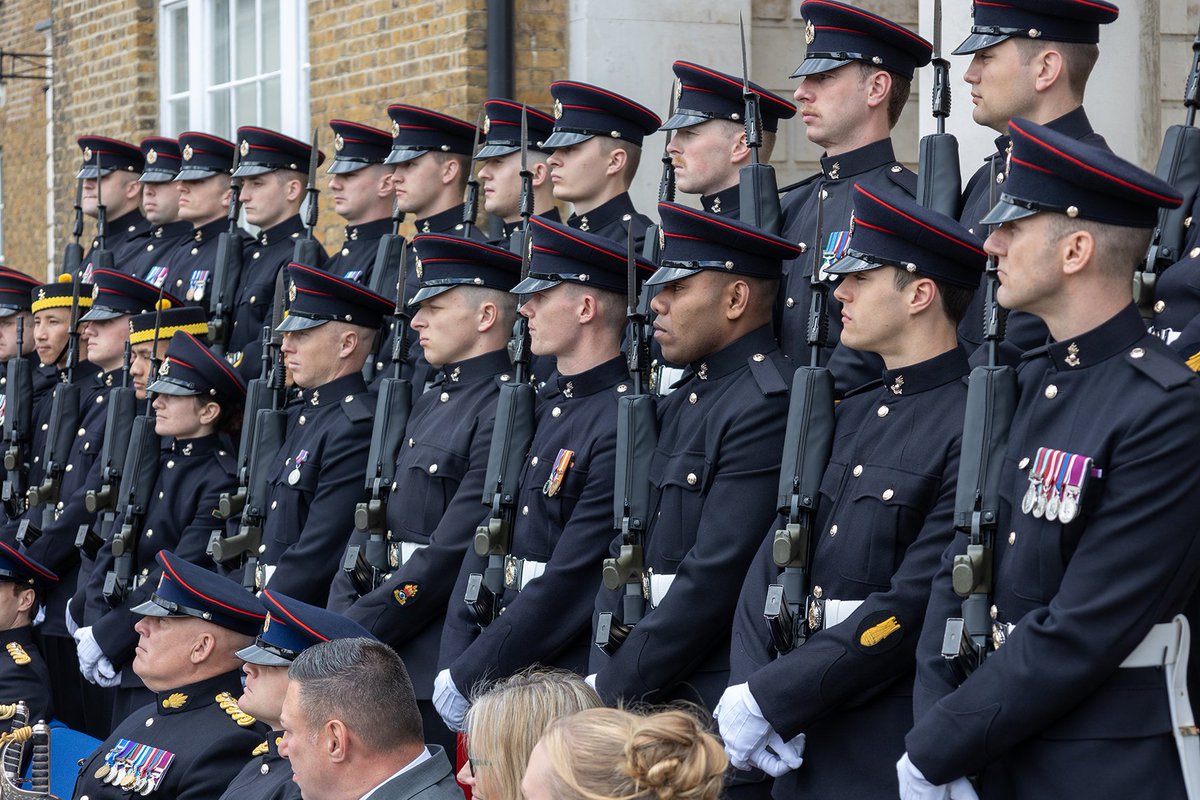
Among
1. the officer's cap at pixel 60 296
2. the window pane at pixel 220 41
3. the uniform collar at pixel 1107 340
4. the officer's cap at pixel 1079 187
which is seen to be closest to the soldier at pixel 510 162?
the officer's cap at pixel 60 296

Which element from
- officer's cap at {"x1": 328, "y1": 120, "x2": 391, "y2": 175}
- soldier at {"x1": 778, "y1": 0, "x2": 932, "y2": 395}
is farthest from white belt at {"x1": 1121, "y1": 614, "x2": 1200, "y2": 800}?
officer's cap at {"x1": 328, "y1": 120, "x2": 391, "y2": 175}

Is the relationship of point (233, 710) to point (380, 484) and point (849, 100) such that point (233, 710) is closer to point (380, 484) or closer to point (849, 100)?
point (380, 484)

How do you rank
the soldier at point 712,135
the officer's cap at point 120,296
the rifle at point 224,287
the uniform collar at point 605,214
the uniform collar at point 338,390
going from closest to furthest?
the soldier at point 712,135 → the uniform collar at point 605,214 → the uniform collar at point 338,390 → the rifle at point 224,287 → the officer's cap at point 120,296

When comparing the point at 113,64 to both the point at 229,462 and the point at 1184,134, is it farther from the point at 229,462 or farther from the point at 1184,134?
the point at 1184,134

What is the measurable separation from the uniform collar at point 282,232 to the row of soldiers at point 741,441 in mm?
197

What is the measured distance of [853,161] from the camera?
490 centimetres

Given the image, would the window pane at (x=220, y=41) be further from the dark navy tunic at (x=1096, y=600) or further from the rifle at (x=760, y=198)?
the dark navy tunic at (x=1096, y=600)

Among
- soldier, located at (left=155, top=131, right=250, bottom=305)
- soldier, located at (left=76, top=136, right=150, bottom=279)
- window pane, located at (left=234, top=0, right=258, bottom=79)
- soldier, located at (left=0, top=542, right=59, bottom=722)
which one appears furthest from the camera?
window pane, located at (left=234, top=0, right=258, bottom=79)

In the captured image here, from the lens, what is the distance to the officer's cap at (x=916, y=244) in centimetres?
397

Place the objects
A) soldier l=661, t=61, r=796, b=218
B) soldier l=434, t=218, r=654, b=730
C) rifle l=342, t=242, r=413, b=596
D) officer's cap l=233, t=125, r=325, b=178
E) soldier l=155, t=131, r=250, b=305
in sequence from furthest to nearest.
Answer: soldier l=155, t=131, r=250, b=305 < officer's cap l=233, t=125, r=325, b=178 < rifle l=342, t=242, r=413, b=596 < soldier l=661, t=61, r=796, b=218 < soldier l=434, t=218, r=654, b=730

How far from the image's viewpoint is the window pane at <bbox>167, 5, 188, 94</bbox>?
37.5 feet

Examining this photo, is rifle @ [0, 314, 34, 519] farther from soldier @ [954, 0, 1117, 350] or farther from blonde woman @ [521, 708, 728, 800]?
blonde woman @ [521, 708, 728, 800]

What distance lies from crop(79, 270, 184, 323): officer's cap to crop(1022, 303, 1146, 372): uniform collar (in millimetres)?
5199

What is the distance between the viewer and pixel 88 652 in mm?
6793
